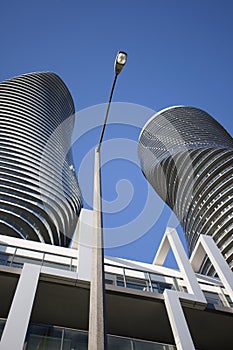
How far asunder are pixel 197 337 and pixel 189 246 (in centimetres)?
6697

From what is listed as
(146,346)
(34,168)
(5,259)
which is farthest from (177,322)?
(34,168)

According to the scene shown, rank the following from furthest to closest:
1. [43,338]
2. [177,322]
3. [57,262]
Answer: [57,262], [177,322], [43,338]

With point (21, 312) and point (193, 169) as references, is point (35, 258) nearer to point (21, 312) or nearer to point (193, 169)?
point (21, 312)

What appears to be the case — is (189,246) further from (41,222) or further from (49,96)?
(49,96)

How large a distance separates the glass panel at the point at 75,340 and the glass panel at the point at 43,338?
8.7 inches

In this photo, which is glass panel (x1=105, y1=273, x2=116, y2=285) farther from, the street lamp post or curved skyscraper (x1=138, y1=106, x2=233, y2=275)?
curved skyscraper (x1=138, y1=106, x2=233, y2=275)

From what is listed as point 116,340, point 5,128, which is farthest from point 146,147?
point 116,340

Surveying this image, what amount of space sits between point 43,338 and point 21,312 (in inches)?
44.4

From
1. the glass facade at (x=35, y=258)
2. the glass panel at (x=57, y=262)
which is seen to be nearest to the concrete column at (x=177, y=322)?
the glass facade at (x=35, y=258)

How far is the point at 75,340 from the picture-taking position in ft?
33.9

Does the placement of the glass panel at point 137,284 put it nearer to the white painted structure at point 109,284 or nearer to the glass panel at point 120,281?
the white painted structure at point 109,284

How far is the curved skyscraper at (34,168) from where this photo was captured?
46625 mm

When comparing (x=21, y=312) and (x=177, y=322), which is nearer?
(x=21, y=312)

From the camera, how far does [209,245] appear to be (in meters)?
19.7
